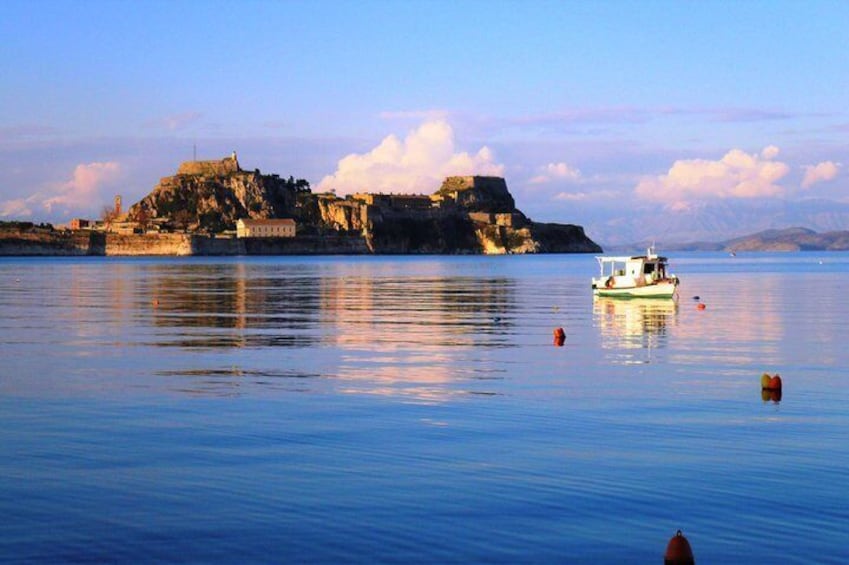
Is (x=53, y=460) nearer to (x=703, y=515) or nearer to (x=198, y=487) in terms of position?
(x=198, y=487)

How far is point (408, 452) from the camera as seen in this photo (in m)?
16.1

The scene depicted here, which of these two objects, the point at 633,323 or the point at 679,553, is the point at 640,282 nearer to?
the point at 633,323

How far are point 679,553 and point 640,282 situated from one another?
5488cm

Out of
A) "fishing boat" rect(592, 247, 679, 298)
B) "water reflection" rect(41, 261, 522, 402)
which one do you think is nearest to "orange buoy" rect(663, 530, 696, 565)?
"water reflection" rect(41, 261, 522, 402)

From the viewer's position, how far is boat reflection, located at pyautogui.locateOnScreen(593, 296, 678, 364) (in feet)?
107

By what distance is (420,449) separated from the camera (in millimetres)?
16359

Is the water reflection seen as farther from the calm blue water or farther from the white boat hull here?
the white boat hull

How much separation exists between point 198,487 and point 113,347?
19071mm

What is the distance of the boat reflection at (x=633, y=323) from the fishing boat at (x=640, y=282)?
1.56 ft

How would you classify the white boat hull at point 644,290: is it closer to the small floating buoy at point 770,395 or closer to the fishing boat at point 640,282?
the fishing boat at point 640,282

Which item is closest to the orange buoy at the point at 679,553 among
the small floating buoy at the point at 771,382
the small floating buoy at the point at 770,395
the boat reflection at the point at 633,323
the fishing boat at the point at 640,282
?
the small floating buoy at the point at 770,395

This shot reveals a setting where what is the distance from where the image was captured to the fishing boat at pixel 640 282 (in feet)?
203

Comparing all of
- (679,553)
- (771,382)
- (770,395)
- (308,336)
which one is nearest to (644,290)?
(308,336)

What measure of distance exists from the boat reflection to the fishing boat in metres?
0.48
